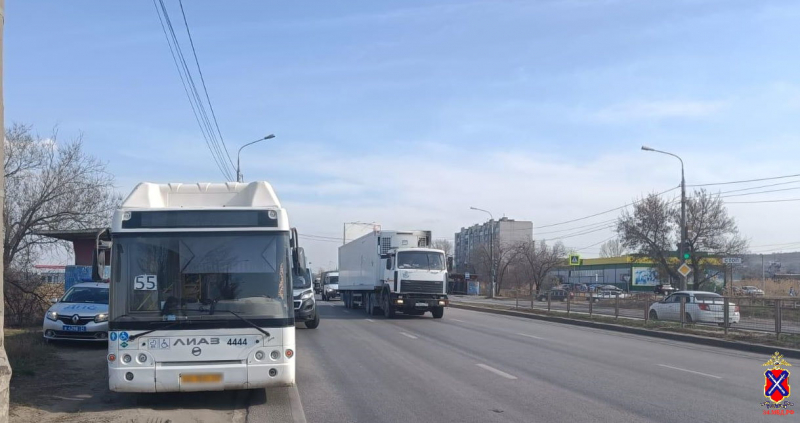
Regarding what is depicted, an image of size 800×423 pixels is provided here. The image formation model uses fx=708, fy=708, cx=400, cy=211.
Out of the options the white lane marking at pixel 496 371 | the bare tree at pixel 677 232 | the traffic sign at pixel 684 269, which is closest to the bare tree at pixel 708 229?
the bare tree at pixel 677 232

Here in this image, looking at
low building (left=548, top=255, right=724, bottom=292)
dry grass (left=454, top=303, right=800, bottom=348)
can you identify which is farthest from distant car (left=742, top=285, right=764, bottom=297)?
dry grass (left=454, top=303, right=800, bottom=348)

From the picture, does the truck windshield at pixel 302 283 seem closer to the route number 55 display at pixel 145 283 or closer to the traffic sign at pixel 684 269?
the route number 55 display at pixel 145 283

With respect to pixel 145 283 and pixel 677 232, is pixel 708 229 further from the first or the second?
pixel 145 283

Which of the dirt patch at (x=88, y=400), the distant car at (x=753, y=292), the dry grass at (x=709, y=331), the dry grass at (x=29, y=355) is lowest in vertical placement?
the distant car at (x=753, y=292)

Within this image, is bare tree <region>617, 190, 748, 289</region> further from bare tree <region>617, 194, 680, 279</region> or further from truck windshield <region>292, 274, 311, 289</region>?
truck windshield <region>292, 274, 311, 289</region>

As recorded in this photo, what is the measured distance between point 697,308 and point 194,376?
19167 millimetres

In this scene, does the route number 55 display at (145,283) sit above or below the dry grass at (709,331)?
above

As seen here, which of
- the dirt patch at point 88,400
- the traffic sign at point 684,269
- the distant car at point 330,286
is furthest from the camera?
the distant car at point 330,286

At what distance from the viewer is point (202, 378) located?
890cm

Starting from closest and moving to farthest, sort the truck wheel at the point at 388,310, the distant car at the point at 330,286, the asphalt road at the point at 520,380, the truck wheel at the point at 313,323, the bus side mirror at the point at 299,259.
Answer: the asphalt road at the point at 520,380 → the bus side mirror at the point at 299,259 → the truck wheel at the point at 313,323 → the truck wheel at the point at 388,310 → the distant car at the point at 330,286

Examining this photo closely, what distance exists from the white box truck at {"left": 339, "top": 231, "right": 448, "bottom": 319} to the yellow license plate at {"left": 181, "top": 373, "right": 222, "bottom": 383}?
18926mm

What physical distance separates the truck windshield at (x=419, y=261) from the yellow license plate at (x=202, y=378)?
19234mm

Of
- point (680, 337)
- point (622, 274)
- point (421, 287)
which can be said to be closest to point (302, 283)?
point (421, 287)

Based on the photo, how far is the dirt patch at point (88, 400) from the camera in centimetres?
846
